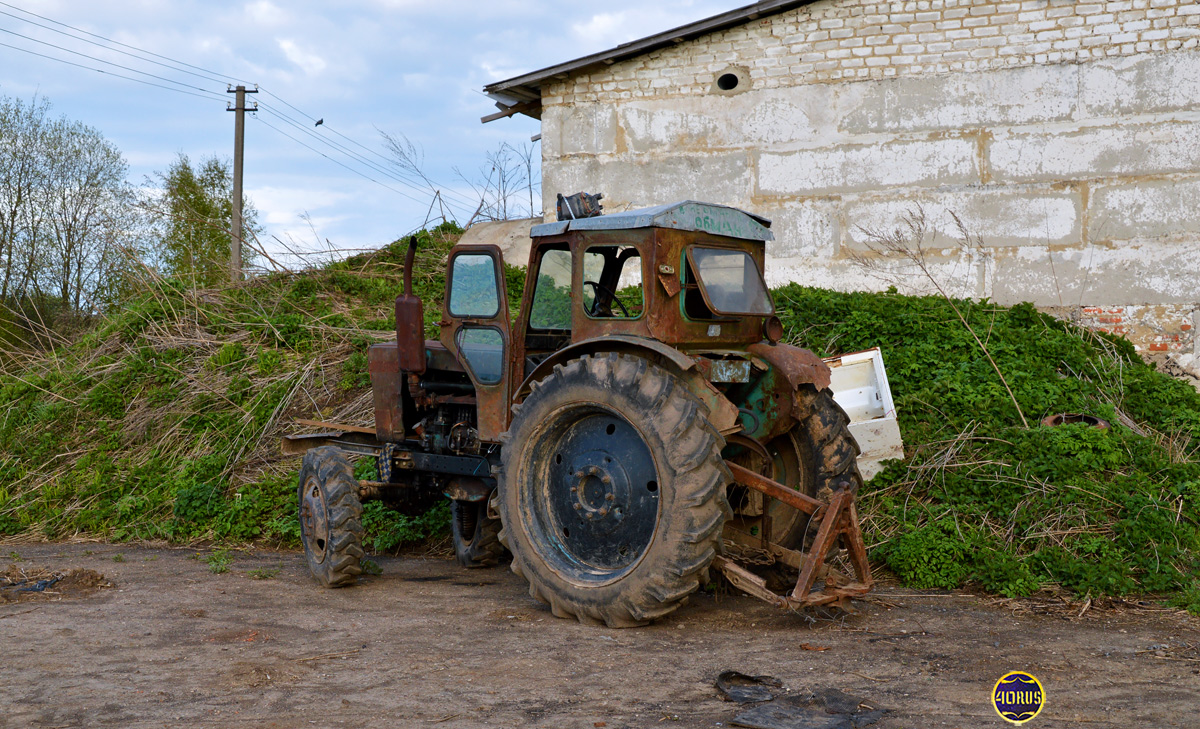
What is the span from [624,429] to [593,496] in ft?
1.49

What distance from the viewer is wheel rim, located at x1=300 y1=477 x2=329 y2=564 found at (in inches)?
257

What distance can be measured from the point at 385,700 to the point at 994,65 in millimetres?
9975

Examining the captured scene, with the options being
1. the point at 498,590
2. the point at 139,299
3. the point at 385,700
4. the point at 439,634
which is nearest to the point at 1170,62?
the point at 498,590

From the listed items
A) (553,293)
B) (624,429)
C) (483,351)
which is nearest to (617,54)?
(553,293)

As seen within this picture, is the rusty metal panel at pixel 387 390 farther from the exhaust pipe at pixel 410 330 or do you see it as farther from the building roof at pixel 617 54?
the building roof at pixel 617 54

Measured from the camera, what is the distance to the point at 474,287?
254 inches

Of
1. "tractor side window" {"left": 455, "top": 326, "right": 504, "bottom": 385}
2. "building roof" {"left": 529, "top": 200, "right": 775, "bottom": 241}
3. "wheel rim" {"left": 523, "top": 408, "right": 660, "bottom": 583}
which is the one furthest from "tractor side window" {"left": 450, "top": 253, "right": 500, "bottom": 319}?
"wheel rim" {"left": 523, "top": 408, "right": 660, "bottom": 583}

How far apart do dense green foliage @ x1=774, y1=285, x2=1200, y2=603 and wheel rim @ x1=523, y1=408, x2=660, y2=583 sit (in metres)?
2.41

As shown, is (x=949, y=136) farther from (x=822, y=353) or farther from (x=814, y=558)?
(x=814, y=558)

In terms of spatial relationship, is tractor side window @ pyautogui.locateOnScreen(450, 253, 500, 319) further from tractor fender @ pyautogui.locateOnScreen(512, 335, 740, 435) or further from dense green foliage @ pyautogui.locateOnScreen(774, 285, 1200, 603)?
dense green foliage @ pyautogui.locateOnScreen(774, 285, 1200, 603)

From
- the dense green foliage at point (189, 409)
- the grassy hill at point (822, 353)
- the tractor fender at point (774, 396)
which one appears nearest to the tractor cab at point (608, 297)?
the tractor fender at point (774, 396)

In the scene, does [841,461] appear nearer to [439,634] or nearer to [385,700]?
[439,634]

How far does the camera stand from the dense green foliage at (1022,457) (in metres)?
6.39

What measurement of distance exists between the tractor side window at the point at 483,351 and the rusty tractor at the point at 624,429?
0.04 ft
